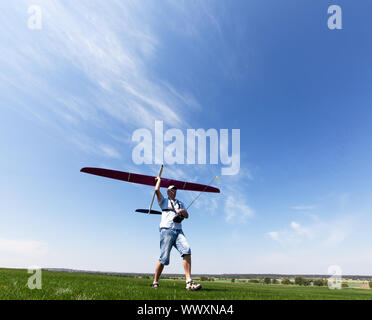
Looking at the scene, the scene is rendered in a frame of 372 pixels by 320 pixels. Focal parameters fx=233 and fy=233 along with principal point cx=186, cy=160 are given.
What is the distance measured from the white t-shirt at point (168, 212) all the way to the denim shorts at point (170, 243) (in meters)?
0.14

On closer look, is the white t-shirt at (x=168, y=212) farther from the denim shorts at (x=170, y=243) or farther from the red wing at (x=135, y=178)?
the red wing at (x=135, y=178)

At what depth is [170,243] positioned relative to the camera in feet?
22.5

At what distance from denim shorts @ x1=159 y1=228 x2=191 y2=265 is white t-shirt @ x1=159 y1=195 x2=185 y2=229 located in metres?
0.14

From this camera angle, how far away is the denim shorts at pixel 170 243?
6787mm

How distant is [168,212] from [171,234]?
2.20 feet

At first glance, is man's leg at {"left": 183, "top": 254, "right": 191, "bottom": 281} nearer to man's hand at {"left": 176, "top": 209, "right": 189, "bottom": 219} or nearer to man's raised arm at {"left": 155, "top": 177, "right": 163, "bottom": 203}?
man's hand at {"left": 176, "top": 209, "right": 189, "bottom": 219}

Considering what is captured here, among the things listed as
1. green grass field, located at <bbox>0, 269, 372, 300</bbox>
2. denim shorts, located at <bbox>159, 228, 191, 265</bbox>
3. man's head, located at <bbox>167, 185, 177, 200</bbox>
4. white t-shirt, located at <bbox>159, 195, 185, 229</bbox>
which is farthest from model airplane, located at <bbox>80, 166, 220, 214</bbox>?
green grass field, located at <bbox>0, 269, 372, 300</bbox>

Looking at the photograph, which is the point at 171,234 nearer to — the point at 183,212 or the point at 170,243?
the point at 170,243

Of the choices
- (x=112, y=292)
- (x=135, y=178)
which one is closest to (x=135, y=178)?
(x=135, y=178)
